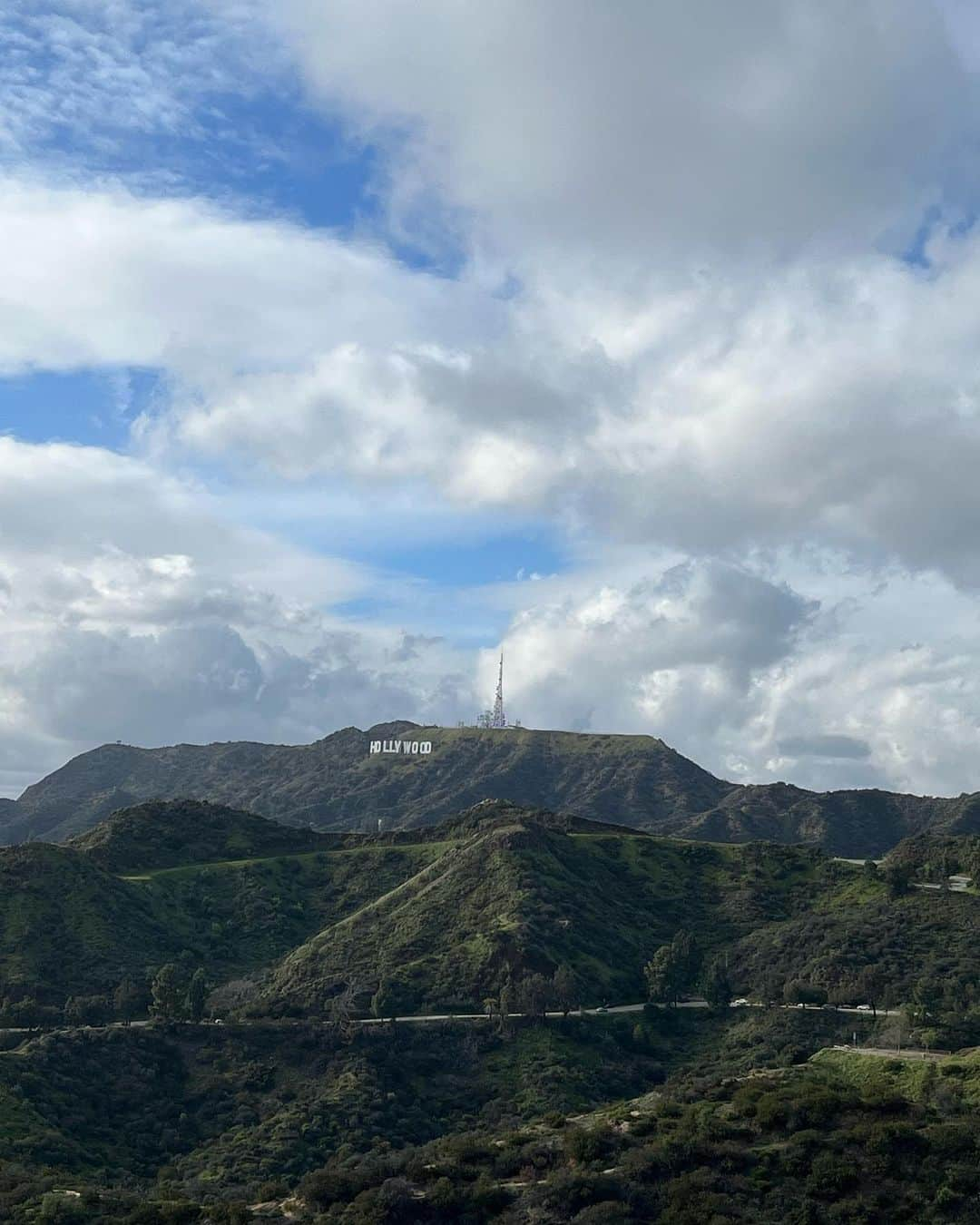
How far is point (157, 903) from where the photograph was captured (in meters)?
131

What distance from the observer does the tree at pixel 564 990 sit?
99.6 meters

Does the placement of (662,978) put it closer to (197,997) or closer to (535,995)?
(535,995)

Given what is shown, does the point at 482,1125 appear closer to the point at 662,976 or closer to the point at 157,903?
the point at 662,976

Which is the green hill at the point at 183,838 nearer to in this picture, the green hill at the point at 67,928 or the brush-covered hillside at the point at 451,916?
the brush-covered hillside at the point at 451,916

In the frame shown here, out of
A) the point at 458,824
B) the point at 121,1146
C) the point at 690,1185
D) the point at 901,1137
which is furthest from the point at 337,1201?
the point at 458,824

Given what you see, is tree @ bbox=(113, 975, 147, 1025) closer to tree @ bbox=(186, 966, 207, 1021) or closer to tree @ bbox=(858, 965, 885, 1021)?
tree @ bbox=(186, 966, 207, 1021)

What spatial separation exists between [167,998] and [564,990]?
1202 inches

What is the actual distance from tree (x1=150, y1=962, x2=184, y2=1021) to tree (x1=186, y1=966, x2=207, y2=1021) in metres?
0.87

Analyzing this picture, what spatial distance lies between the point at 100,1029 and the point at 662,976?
46060mm

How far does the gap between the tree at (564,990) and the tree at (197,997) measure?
26996 millimetres

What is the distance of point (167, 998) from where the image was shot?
302 feet

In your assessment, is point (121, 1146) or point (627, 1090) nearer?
point (121, 1146)

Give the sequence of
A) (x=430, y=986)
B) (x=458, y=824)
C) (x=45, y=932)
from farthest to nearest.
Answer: (x=458, y=824) → (x=45, y=932) → (x=430, y=986)

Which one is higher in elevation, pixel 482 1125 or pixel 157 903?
pixel 157 903
